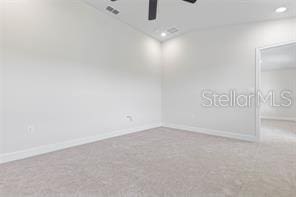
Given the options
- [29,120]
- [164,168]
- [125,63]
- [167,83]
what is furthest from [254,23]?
[29,120]

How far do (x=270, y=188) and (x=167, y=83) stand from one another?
161 inches

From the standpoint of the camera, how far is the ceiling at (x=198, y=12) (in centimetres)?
329

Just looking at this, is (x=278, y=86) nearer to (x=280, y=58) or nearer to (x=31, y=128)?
(x=280, y=58)

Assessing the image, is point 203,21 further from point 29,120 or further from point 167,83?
point 29,120

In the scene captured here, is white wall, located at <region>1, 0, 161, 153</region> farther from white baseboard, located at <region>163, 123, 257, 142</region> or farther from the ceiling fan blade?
the ceiling fan blade

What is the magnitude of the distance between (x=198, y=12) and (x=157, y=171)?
3393 mm

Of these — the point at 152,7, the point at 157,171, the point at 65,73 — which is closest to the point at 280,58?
the point at 152,7

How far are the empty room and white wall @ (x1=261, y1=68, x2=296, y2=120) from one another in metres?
2.31

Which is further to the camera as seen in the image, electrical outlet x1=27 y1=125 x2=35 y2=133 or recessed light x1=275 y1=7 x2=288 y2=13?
recessed light x1=275 y1=7 x2=288 y2=13

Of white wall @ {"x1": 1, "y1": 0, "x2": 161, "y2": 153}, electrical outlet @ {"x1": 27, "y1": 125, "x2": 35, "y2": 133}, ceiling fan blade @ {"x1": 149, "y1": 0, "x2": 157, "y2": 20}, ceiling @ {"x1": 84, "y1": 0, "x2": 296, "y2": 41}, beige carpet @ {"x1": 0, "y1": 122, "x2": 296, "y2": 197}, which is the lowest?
beige carpet @ {"x1": 0, "y1": 122, "x2": 296, "y2": 197}

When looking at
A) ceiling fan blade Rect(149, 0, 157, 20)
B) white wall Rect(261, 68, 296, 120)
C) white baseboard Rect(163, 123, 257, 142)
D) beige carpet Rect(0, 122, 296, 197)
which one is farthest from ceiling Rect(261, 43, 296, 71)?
ceiling fan blade Rect(149, 0, 157, 20)

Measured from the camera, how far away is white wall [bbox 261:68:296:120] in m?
7.31

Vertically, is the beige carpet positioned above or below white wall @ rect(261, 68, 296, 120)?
below

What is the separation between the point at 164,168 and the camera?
2.44m
